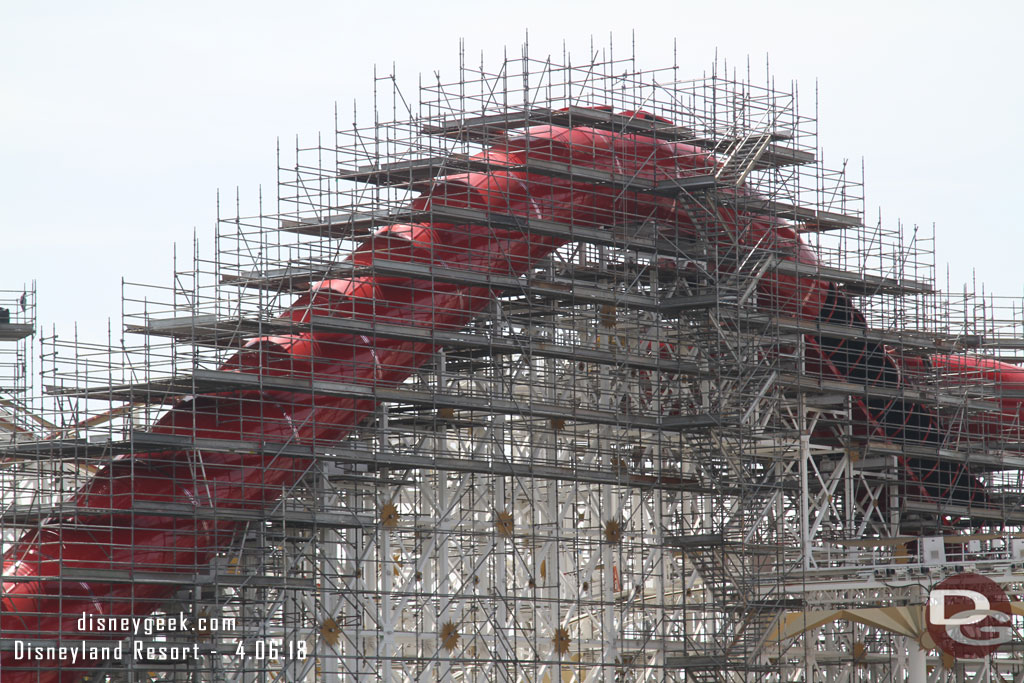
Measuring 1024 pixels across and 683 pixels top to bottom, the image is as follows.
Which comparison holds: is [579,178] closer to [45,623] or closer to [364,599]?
[364,599]

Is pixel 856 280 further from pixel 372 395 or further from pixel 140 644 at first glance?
pixel 140 644

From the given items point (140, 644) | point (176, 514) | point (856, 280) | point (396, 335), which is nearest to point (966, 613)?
point (856, 280)

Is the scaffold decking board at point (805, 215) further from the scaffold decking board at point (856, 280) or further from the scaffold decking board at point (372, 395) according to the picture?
the scaffold decking board at point (372, 395)

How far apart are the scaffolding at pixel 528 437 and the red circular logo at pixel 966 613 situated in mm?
604

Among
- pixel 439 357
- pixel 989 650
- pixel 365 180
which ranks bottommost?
pixel 989 650

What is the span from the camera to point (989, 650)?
187 ft

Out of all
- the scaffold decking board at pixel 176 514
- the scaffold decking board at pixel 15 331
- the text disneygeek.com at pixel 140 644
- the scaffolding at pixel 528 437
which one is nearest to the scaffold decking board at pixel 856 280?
the scaffolding at pixel 528 437

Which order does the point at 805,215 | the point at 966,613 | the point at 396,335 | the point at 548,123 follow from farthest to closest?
1. the point at 805,215
2. the point at 548,123
3. the point at 966,613
4. the point at 396,335

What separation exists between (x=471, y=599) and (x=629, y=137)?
49.5ft

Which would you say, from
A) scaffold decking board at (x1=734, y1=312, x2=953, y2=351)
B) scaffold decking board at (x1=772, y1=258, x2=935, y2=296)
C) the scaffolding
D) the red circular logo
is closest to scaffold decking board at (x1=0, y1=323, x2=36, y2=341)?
the scaffolding

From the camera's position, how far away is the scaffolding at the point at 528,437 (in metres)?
49.4

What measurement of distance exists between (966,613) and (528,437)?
13.7 meters

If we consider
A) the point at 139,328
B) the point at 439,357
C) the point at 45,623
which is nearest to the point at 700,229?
the point at 439,357

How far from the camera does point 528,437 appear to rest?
60625 millimetres
